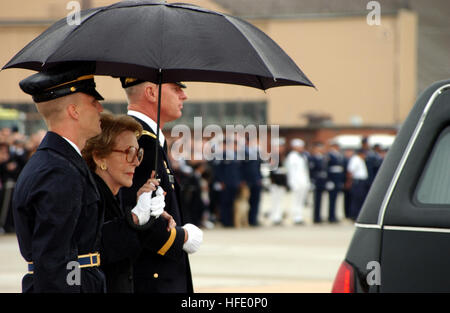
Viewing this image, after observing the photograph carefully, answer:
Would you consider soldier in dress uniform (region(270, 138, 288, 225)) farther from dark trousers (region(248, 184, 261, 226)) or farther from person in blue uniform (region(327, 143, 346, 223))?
person in blue uniform (region(327, 143, 346, 223))

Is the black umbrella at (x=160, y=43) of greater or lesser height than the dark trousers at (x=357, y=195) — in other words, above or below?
above

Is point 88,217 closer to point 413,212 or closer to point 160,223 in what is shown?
point 160,223

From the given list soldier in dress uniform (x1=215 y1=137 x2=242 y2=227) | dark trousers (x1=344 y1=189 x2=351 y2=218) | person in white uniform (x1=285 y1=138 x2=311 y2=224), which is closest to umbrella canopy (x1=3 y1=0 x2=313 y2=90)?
soldier in dress uniform (x1=215 y1=137 x2=242 y2=227)

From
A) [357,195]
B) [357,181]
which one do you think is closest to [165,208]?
[357,195]

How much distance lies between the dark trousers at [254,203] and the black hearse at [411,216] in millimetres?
14266

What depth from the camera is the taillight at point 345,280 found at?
125 inches

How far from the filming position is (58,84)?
10.8 ft

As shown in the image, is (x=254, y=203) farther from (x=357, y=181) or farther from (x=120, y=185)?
(x=120, y=185)

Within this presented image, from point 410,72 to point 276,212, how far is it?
29.6 meters

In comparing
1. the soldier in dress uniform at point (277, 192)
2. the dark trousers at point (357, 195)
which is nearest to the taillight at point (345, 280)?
the soldier in dress uniform at point (277, 192)

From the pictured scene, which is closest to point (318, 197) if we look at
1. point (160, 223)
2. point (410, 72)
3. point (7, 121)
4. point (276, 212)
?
point (276, 212)

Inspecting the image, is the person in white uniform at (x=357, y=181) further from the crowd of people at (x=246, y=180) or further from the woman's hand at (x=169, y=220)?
the woman's hand at (x=169, y=220)

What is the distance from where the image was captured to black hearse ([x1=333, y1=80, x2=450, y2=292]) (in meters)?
3.00

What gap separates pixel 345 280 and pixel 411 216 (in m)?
0.37
